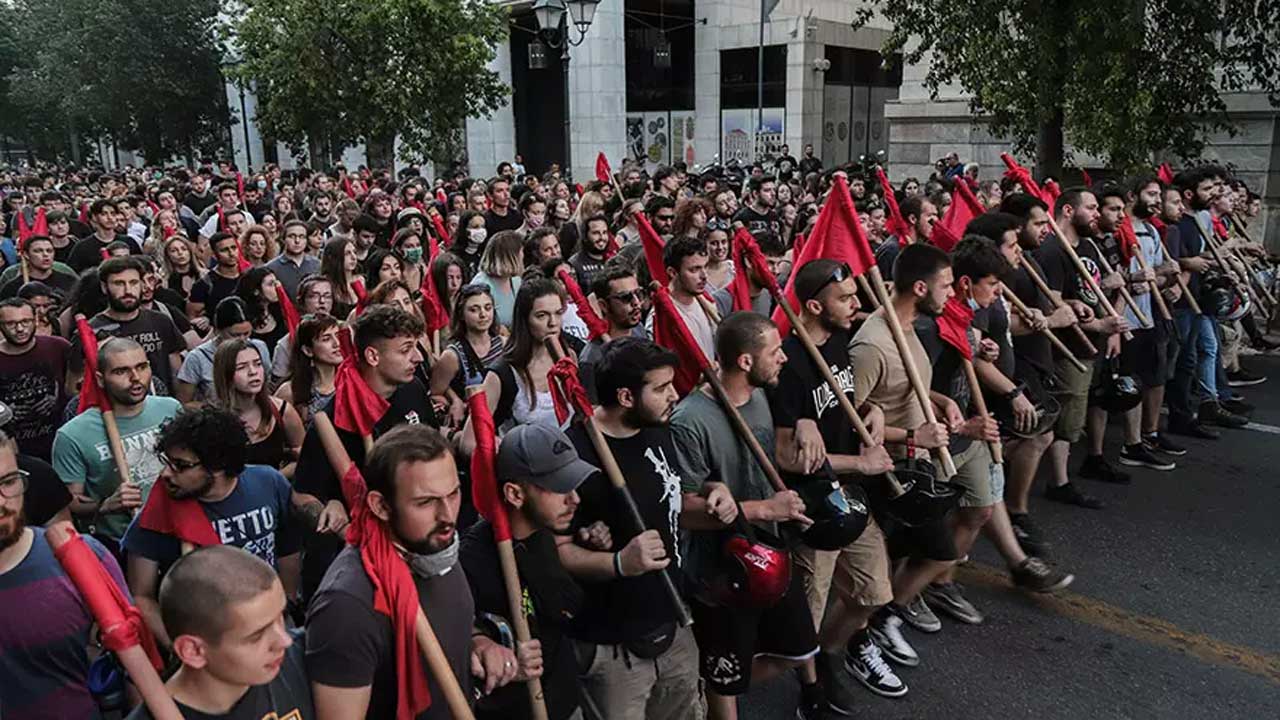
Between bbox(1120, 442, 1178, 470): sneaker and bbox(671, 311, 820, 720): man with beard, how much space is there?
4.62 meters

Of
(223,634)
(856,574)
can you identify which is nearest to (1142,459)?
(856,574)

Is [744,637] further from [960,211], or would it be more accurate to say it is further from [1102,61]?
[1102,61]

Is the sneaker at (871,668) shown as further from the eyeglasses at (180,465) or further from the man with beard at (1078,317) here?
the eyeglasses at (180,465)

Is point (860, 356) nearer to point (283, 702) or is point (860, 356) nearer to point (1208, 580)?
point (1208, 580)

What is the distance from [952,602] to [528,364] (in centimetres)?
260

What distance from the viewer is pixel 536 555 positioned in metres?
3.03

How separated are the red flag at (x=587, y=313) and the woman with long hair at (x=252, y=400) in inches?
67.0

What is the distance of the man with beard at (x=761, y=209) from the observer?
35.9 ft

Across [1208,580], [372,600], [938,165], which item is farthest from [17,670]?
[938,165]

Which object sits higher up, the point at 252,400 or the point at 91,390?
the point at 91,390

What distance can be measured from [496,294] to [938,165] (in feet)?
37.8

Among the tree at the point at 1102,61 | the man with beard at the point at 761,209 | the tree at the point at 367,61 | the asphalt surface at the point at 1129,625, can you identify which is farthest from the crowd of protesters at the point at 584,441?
the tree at the point at 367,61

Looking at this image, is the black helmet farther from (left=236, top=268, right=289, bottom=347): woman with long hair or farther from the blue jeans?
(left=236, top=268, right=289, bottom=347): woman with long hair

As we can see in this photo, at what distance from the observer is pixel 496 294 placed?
6.82 metres
